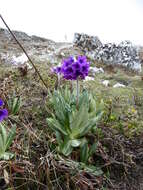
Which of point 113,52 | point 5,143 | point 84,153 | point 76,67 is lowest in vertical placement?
point 84,153

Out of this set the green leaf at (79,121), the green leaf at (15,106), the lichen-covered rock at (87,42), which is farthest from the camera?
the lichen-covered rock at (87,42)

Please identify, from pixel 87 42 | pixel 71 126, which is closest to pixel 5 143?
pixel 71 126

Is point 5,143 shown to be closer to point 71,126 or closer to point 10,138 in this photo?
point 10,138

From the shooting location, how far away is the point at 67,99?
8.95ft

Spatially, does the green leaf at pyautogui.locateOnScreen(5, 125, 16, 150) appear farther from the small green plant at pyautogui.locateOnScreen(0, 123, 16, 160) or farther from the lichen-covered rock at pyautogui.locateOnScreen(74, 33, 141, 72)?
the lichen-covered rock at pyautogui.locateOnScreen(74, 33, 141, 72)

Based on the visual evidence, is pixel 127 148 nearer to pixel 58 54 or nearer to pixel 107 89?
pixel 107 89

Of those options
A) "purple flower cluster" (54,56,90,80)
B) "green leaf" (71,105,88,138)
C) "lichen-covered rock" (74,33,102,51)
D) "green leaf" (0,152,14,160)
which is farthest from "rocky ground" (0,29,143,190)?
"lichen-covered rock" (74,33,102,51)

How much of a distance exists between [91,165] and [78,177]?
0.25 metres

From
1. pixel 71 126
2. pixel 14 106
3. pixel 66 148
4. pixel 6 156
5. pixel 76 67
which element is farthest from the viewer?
pixel 14 106

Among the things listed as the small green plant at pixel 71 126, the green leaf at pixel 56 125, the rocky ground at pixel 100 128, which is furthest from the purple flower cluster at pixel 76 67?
the rocky ground at pixel 100 128

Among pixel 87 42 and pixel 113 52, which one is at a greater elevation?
pixel 87 42

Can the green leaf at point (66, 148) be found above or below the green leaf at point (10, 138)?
below

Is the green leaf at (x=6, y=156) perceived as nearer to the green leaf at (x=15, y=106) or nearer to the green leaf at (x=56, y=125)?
the green leaf at (x=56, y=125)

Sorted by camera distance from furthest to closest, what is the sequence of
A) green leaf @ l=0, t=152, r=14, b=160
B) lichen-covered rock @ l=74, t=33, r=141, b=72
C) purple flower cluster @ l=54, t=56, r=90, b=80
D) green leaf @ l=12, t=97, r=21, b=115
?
1. lichen-covered rock @ l=74, t=33, r=141, b=72
2. green leaf @ l=12, t=97, r=21, b=115
3. purple flower cluster @ l=54, t=56, r=90, b=80
4. green leaf @ l=0, t=152, r=14, b=160
